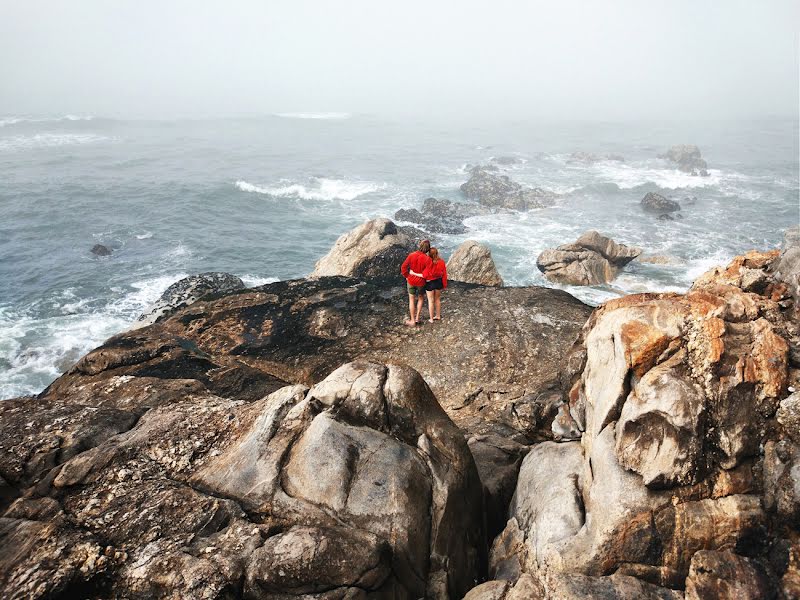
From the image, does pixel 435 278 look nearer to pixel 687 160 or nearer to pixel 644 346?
pixel 644 346

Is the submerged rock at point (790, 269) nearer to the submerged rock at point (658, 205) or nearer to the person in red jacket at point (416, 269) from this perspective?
the person in red jacket at point (416, 269)

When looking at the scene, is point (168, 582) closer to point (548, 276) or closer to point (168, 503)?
point (168, 503)

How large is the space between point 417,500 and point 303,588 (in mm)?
1859

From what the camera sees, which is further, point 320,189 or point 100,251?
point 320,189

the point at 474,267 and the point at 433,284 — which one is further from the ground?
the point at 433,284

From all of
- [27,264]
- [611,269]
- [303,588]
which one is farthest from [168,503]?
[27,264]

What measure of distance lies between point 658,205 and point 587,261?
87.0 ft

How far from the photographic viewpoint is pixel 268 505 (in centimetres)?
625

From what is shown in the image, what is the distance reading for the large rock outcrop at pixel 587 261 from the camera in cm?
3175

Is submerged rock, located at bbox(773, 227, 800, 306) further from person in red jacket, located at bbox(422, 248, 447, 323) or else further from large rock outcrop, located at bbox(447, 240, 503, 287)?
large rock outcrop, located at bbox(447, 240, 503, 287)

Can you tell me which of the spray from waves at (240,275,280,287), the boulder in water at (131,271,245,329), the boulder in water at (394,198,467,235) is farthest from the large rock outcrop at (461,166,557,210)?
the boulder in water at (131,271,245,329)

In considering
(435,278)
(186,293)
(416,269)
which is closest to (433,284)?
(435,278)

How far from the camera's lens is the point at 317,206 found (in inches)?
2222

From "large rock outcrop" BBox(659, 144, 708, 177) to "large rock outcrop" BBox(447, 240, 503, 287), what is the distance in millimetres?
64550
